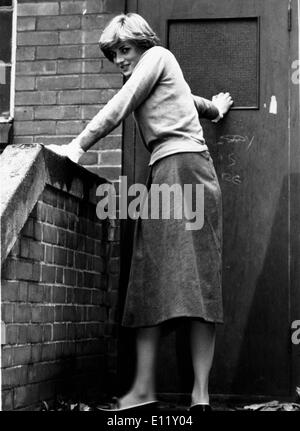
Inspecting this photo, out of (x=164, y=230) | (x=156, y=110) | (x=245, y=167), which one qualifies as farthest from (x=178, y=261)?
(x=245, y=167)

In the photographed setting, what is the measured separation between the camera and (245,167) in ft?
17.1

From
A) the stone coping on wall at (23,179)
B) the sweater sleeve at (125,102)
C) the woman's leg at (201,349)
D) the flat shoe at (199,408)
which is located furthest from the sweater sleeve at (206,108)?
the flat shoe at (199,408)

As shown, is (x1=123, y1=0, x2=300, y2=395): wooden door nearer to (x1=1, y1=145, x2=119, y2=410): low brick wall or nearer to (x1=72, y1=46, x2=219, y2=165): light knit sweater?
(x1=1, y1=145, x2=119, y2=410): low brick wall

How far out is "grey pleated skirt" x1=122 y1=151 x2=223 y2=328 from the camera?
415cm

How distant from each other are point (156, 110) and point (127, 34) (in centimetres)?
43

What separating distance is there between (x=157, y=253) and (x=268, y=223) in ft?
3.72

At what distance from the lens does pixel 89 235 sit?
16.2 ft

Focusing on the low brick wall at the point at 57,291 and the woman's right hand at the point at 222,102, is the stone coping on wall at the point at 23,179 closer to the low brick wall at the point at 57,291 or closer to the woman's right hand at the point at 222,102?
the low brick wall at the point at 57,291

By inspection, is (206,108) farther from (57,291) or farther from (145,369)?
(145,369)

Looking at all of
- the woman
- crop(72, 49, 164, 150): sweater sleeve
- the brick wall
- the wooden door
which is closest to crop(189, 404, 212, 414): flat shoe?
the woman

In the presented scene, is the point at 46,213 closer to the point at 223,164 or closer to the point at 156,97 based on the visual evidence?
the point at 156,97

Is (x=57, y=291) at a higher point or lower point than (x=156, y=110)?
lower

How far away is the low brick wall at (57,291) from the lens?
153 inches
